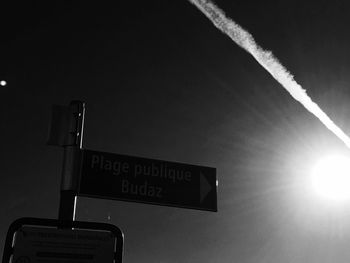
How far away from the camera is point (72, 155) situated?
394 centimetres

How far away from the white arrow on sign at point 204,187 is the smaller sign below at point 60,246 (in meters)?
1.63

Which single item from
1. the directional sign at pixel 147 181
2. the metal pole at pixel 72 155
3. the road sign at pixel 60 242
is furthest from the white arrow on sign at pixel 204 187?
the road sign at pixel 60 242

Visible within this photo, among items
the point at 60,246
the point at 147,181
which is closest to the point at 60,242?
the point at 60,246

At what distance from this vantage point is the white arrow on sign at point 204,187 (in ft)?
15.2

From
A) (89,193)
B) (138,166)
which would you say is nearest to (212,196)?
(138,166)

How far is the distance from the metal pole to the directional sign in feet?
0.37

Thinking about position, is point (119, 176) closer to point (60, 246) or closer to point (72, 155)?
point (72, 155)

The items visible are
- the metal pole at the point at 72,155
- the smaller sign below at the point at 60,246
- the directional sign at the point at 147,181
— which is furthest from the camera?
the directional sign at the point at 147,181

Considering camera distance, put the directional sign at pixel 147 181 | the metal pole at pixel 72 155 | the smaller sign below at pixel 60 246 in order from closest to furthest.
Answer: the smaller sign below at pixel 60 246 → the metal pole at pixel 72 155 → the directional sign at pixel 147 181

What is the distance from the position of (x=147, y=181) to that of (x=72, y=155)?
904 mm

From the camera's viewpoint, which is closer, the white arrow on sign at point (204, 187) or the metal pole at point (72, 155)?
the metal pole at point (72, 155)

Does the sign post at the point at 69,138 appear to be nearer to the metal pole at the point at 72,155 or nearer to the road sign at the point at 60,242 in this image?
the metal pole at the point at 72,155

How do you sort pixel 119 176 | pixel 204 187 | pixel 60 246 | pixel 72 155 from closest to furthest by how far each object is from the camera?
pixel 60 246 → pixel 72 155 → pixel 119 176 → pixel 204 187

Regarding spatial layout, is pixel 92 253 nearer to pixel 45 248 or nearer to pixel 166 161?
pixel 45 248
